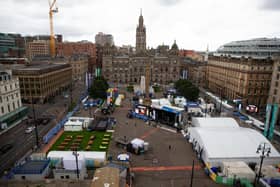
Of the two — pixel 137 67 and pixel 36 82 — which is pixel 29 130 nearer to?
pixel 36 82

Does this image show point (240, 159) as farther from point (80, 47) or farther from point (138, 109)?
point (80, 47)

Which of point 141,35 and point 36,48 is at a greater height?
point 141,35

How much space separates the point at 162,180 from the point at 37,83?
192 feet

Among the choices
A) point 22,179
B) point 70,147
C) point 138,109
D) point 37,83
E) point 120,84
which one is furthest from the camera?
point 120,84

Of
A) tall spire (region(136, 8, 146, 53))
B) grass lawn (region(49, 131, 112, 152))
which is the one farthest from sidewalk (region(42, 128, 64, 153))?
tall spire (region(136, 8, 146, 53))

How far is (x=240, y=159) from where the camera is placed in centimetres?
3244

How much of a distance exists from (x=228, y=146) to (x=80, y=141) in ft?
97.8

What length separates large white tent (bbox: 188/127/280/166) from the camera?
3241 centimetres

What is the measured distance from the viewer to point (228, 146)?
34062mm

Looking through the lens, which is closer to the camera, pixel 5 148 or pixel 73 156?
pixel 73 156

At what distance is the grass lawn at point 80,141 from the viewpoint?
39.1m

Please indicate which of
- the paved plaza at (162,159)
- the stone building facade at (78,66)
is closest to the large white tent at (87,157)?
the paved plaza at (162,159)

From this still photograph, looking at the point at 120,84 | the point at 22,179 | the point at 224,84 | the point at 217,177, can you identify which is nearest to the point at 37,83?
the point at 22,179

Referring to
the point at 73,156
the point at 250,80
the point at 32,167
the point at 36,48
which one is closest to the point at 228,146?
the point at 73,156
